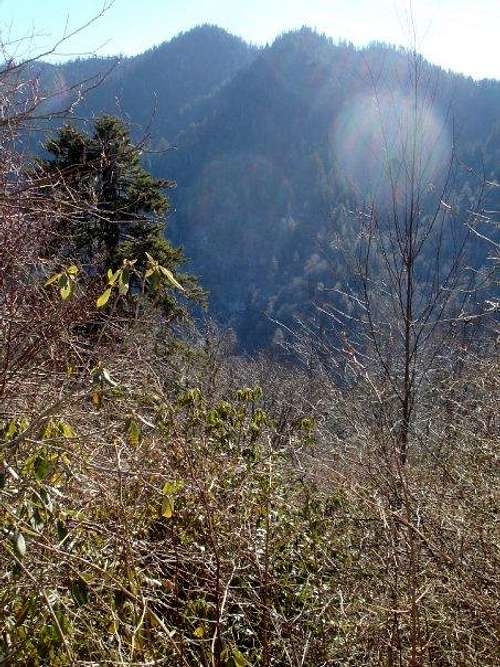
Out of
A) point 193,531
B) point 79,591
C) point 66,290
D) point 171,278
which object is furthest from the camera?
point 193,531

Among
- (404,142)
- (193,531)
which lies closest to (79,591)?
(193,531)

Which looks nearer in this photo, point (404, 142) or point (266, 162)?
point (404, 142)

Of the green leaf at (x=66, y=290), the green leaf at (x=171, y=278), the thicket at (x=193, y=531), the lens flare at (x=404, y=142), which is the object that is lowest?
the thicket at (x=193, y=531)

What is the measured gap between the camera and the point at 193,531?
112 inches

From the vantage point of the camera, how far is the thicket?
1781 millimetres

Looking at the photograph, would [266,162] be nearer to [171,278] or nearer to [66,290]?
[66,290]

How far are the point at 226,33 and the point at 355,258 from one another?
217959 mm

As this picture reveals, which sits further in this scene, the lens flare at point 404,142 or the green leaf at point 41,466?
the lens flare at point 404,142

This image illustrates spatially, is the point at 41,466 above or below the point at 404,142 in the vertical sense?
below

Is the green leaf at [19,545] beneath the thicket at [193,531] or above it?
above

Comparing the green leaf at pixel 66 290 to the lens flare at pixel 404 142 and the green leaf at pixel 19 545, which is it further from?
the lens flare at pixel 404 142

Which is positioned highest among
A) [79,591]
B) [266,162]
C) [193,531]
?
[266,162]

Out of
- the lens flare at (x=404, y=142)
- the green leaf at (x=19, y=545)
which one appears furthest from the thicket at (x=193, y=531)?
A: the lens flare at (x=404, y=142)

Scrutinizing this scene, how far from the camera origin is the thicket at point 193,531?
1781mm
